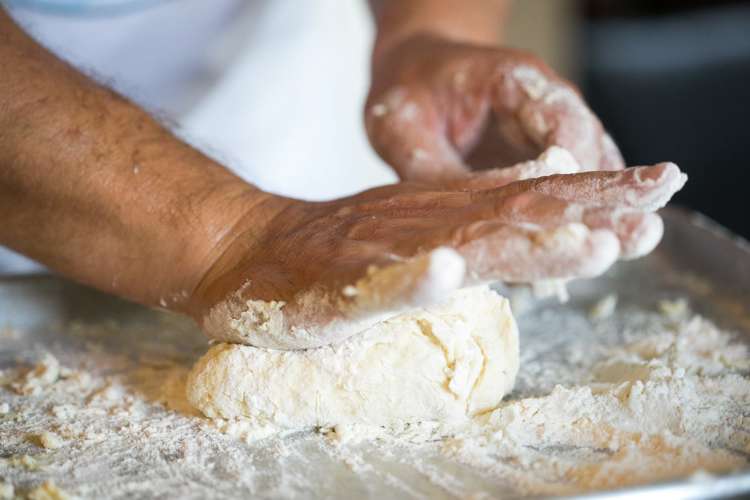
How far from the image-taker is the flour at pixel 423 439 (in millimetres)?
828

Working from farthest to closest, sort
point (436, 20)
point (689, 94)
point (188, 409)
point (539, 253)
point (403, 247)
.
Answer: point (689, 94) < point (436, 20) < point (188, 409) < point (403, 247) < point (539, 253)

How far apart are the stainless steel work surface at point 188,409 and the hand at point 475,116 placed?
0.27 m

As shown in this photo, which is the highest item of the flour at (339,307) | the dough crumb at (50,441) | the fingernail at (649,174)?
the fingernail at (649,174)

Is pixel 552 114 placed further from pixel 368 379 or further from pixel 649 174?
pixel 368 379

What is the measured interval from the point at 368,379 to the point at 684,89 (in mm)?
2755

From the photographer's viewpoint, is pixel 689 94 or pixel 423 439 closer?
pixel 423 439

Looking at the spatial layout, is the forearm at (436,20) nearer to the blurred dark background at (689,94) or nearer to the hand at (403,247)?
the hand at (403,247)

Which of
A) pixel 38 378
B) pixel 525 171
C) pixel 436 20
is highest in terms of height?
pixel 436 20

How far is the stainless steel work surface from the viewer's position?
2.74 feet

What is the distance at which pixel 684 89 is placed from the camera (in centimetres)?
329

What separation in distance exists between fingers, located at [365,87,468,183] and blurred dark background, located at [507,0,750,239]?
2115 mm

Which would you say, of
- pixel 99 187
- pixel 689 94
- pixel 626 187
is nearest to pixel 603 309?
pixel 626 187

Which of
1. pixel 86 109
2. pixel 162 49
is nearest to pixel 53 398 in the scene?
pixel 86 109

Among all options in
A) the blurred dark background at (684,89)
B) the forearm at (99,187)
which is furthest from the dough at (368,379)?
the blurred dark background at (684,89)
